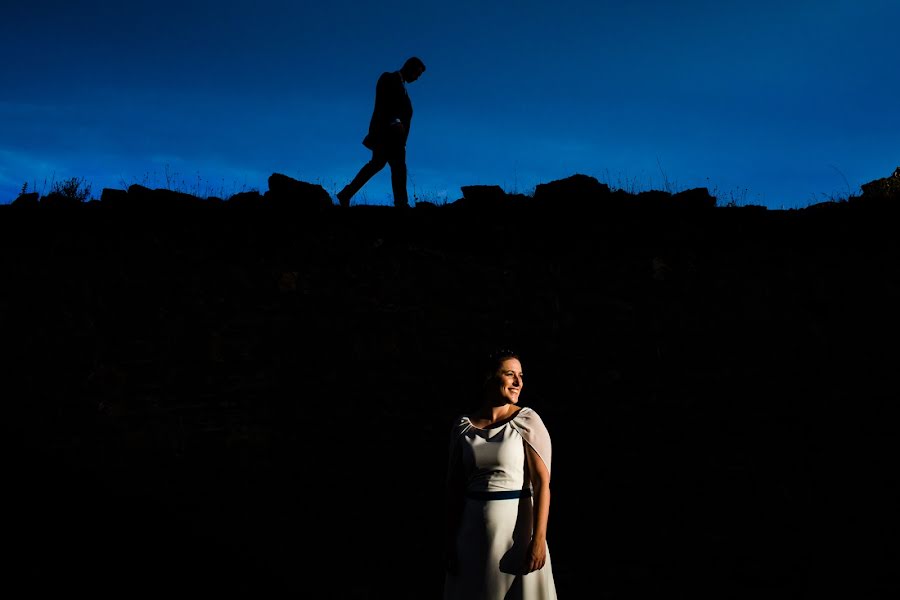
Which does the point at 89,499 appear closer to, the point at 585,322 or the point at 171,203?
the point at 171,203

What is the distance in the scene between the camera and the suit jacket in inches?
272

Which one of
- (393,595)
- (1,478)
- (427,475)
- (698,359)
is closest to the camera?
(1,478)

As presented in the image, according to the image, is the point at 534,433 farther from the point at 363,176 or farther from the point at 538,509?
the point at 363,176

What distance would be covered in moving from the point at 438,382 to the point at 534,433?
10.4 feet

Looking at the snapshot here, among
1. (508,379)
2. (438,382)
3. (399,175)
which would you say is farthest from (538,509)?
(399,175)

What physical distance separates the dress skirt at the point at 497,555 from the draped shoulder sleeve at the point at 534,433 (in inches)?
9.9

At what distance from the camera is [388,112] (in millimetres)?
6945

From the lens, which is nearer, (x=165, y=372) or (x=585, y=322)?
(x=165, y=372)

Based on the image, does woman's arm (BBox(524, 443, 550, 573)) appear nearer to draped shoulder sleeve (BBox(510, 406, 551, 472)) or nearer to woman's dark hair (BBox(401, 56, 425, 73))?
draped shoulder sleeve (BBox(510, 406, 551, 472))

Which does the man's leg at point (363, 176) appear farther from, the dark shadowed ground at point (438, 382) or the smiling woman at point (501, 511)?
the smiling woman at point (501, 511)

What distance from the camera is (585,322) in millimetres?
6648

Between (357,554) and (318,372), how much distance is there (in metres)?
1.73

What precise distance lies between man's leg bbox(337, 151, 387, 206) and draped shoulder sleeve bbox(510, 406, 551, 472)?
14.6ft

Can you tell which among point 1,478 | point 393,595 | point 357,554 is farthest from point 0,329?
point 393,595
